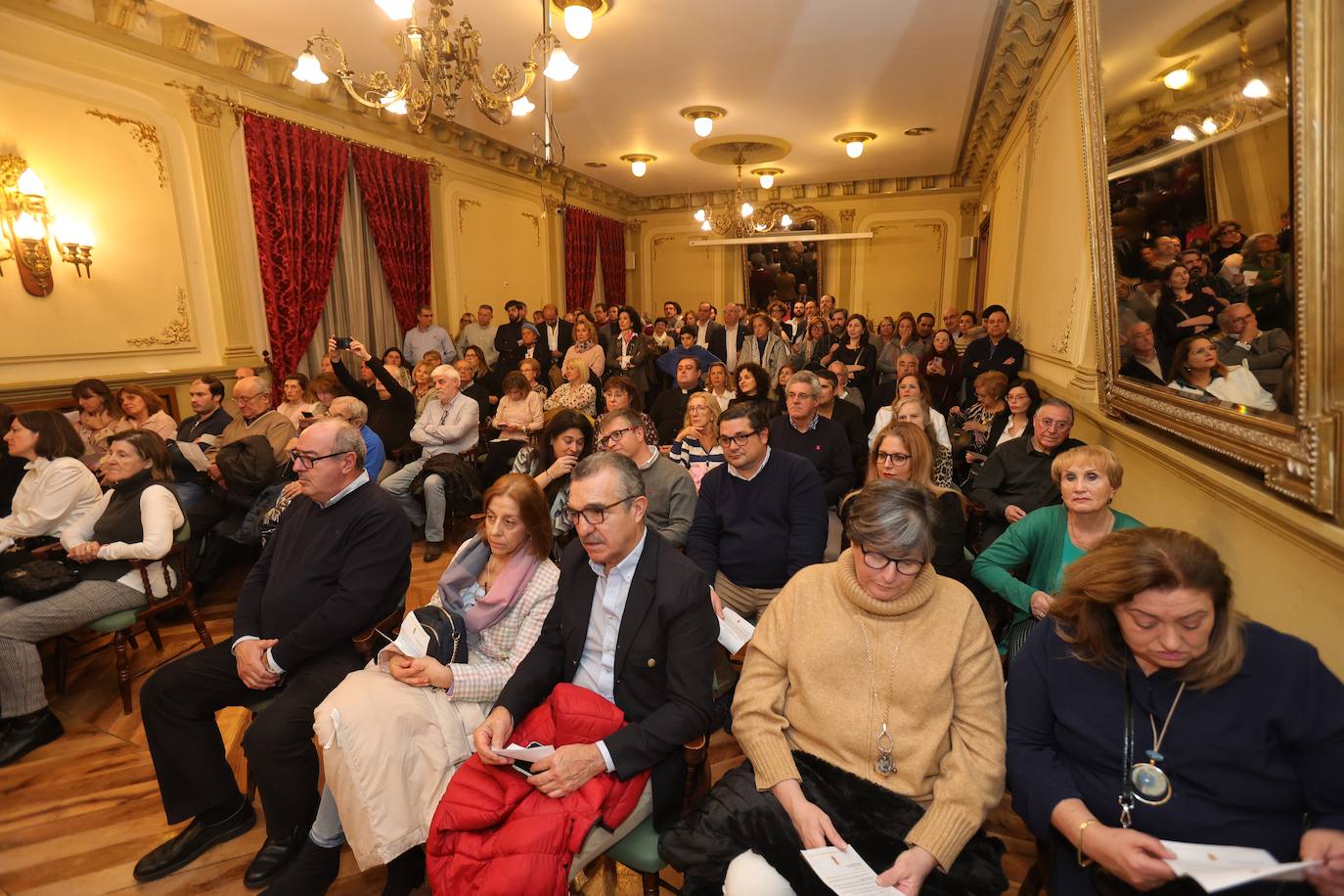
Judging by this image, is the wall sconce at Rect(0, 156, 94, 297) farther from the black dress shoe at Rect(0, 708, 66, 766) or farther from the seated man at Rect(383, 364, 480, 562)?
the black dress shoe at Rect(0, 708, 66, 766)

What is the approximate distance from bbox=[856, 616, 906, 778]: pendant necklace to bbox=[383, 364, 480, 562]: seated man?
382 cm

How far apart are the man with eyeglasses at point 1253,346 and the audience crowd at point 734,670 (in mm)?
10

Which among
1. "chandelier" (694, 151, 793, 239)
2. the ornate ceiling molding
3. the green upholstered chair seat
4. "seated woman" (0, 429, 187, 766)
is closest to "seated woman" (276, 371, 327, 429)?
"seated woman" (0, 429, 187, 766)

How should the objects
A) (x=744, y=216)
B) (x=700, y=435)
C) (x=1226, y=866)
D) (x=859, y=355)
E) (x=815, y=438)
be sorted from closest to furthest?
(x=1226, y=866) → (x=815, y=438) → (x=700, y=435) → (x=859, y=355) → (x=744, y=216)

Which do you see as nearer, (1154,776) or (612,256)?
(1154,776)

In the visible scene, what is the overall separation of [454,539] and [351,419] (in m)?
1.50

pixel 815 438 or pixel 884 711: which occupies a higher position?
pixel 815 438

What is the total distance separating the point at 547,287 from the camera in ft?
33.6

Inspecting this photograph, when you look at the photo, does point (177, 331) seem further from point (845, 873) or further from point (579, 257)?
point (579, 257)

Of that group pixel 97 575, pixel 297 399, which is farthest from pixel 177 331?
pixel 97 575

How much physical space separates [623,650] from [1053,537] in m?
1.69

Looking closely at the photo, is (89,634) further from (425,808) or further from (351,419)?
(425,808)

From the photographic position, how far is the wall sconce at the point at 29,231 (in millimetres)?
4270

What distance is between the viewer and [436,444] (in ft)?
16.5
